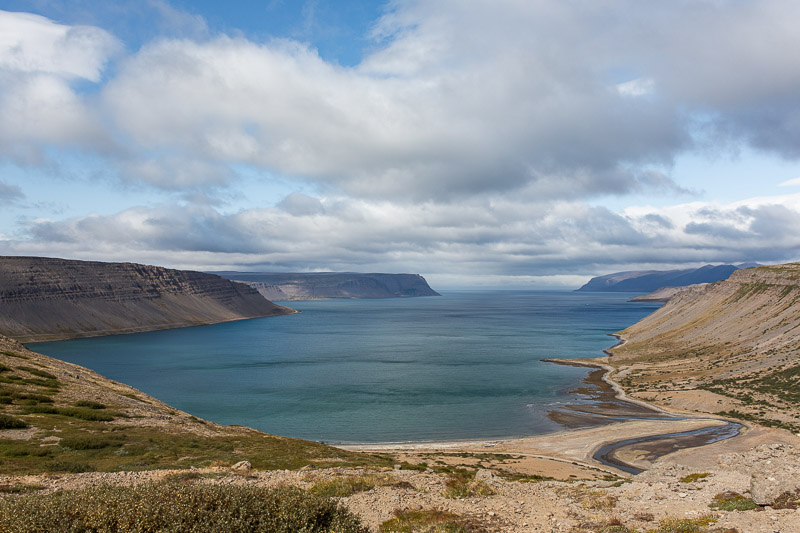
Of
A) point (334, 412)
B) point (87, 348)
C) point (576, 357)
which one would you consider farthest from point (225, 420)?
point (87, 348)

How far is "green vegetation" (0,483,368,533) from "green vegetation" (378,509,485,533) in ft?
10.8

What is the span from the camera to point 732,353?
102688 mm

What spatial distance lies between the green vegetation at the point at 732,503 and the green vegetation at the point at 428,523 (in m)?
10.1

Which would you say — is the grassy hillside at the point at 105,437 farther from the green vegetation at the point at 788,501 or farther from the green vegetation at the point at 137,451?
the green vegetation at the point at 788,501

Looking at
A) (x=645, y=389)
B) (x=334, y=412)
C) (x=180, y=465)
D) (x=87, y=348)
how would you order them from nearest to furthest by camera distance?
1. (x=180, y=465)
2. (x=334, y=412)
3. (x=645, y=389)
4. (x=87, y=348)

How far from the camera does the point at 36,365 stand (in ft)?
190

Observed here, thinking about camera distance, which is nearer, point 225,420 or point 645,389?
point 225,420

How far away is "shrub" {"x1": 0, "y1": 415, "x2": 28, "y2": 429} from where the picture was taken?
32.7m

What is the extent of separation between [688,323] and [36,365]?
16653 cm

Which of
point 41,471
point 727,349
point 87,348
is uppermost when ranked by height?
point 41,471

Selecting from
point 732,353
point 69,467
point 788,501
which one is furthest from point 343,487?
point 732,353

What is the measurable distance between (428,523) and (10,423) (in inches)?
1351

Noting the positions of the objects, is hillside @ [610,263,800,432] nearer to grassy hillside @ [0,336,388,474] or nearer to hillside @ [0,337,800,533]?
hillside @ [0,337,800,533]

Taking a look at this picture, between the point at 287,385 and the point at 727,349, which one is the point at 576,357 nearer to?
the point at 727,349
